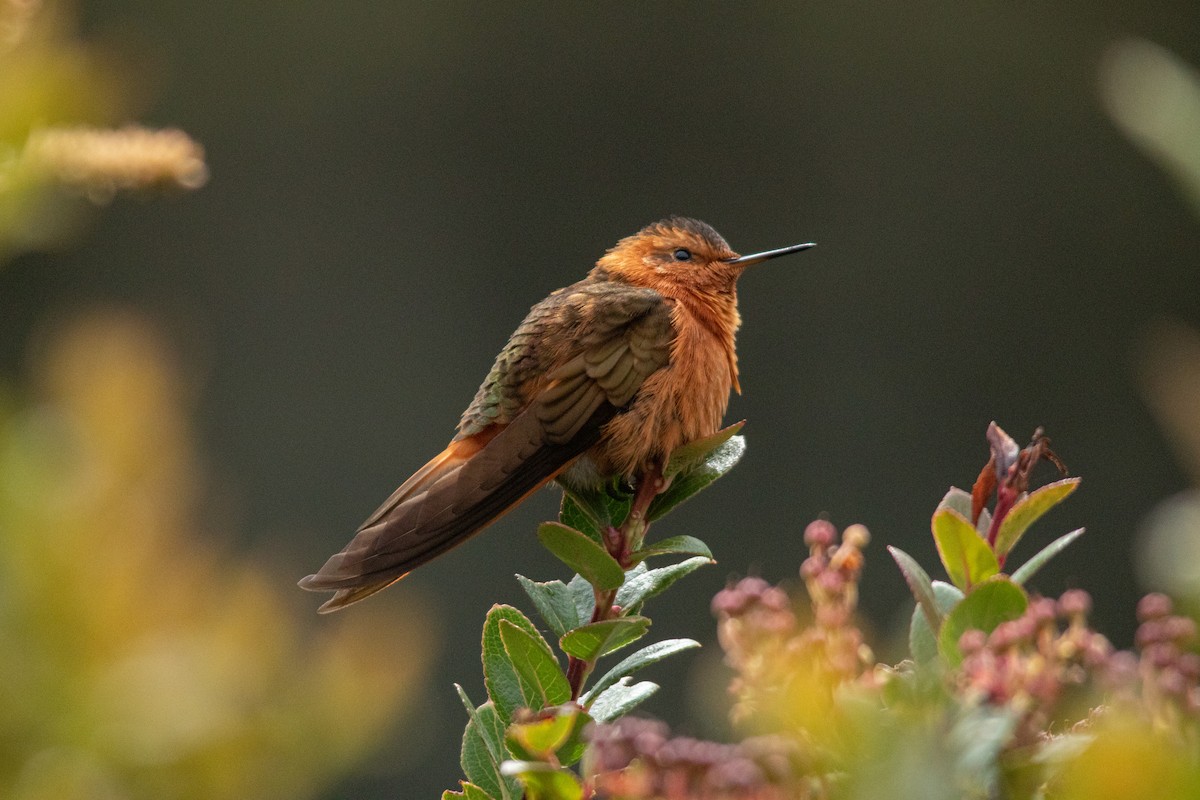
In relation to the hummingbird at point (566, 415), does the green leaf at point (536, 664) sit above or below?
below

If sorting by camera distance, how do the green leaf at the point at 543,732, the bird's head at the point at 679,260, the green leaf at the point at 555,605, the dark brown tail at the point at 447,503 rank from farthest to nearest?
the bird's head at the point at 679,260 < the dark brown tail at the point at 447,503 < the green leaf at the point at 555,605 < the green leaf at the point at 543,732

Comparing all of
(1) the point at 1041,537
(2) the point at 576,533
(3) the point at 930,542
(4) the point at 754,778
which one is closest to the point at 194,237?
(3) the point at 930,542

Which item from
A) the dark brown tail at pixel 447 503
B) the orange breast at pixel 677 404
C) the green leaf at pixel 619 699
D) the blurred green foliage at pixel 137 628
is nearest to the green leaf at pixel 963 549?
the green leaf at pixel 619 699

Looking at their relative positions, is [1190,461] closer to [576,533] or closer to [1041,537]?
[576,533]

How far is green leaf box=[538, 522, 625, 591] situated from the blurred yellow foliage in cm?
53

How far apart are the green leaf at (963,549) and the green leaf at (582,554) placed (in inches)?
9.7

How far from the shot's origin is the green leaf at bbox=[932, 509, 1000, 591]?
0.74 metres

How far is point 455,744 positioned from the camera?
3.95 meters

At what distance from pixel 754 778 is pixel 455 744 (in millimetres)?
3586

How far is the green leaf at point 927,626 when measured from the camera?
2.51 feet

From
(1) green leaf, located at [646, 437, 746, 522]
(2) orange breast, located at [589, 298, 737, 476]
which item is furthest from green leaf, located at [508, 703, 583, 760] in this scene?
(2) orange breast, located at [589, 298, 737, 476]

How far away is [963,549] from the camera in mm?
751

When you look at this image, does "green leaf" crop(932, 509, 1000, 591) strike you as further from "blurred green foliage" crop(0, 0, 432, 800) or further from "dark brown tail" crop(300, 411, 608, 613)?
"dark brown tail" crop(300, 411, 608, 613)

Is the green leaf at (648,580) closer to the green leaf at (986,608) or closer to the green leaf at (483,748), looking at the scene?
the green leaf at (483,748)
